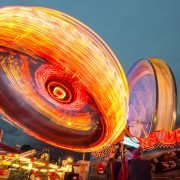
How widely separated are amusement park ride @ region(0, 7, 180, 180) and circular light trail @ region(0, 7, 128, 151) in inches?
1.8

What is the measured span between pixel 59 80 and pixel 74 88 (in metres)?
1.05

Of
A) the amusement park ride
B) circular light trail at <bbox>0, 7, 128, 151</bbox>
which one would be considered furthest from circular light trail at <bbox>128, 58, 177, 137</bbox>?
circular light trail at <bbox>0, 7, 128, 151</bbox>

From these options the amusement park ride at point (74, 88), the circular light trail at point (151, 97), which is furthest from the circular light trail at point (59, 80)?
the circular light trail at point (151, 97)

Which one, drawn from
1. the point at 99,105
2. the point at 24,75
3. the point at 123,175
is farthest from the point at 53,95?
the point at 123,175

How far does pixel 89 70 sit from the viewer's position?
13.1 metres

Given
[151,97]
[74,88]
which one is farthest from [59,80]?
[151,97]

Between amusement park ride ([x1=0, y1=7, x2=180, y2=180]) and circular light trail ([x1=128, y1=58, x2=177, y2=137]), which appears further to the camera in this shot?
circular light trail ([x1=128, y1=58, x2=177, y2=137])

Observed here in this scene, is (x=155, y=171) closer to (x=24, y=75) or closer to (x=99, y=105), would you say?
(x=99, y=105)

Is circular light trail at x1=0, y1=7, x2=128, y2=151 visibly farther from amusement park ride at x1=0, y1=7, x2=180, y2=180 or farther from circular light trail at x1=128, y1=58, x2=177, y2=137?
circular light trail at x1=128, y1=58, x2=177, y2=137

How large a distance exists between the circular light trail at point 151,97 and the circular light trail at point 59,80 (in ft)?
10.7

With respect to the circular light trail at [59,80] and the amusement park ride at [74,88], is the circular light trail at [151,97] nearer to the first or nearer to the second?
the amusement park ride at [74,88]

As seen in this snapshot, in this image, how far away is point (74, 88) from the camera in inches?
621

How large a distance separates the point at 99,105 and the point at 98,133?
12.8ft

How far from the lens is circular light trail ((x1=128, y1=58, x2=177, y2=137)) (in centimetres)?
1706
